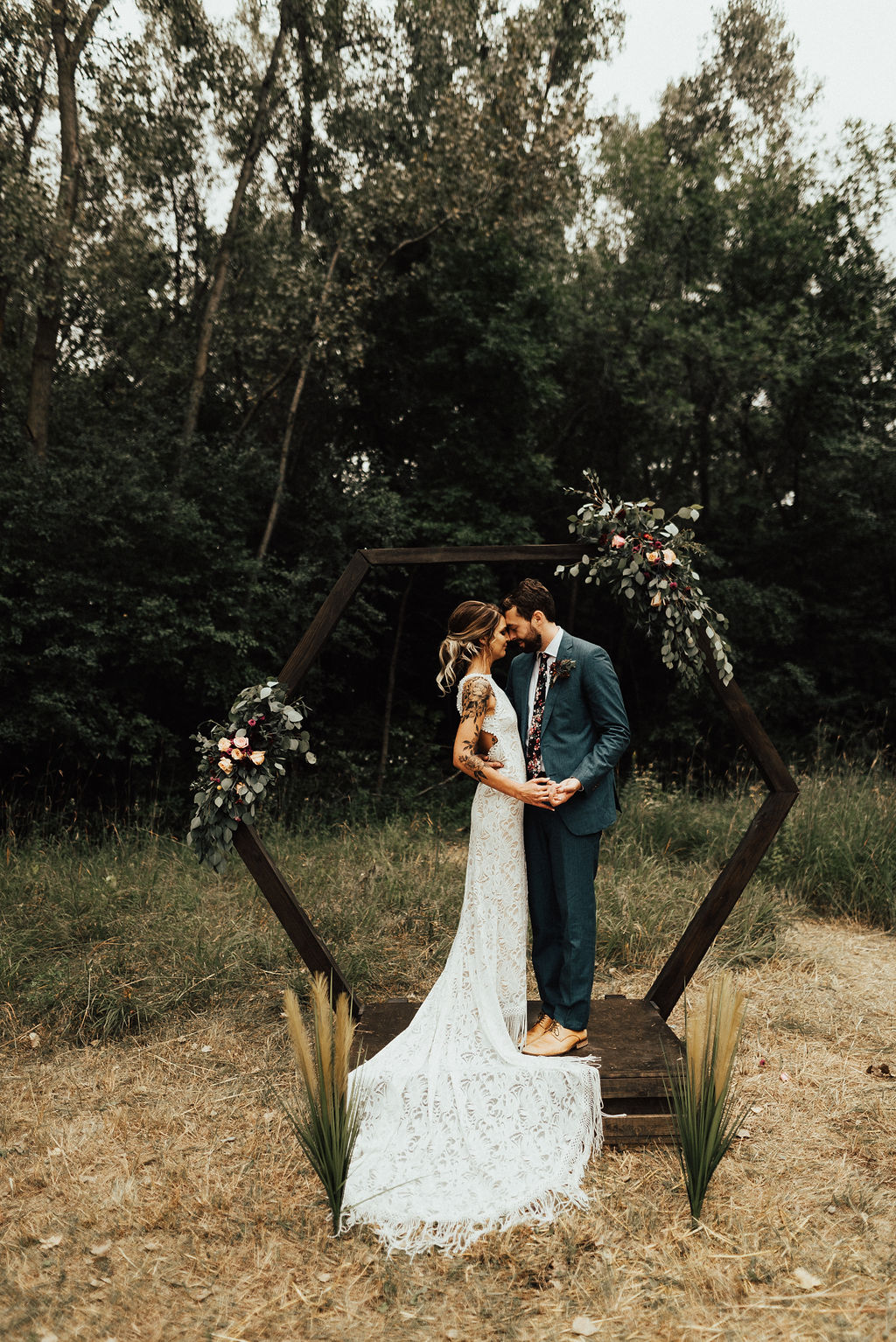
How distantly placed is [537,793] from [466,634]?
703 millimetres

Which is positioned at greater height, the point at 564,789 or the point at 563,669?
the point at 563,669

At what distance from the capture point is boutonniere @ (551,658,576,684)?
3.59 metres

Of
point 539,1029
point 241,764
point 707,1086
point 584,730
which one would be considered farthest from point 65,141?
→ point 707,1086

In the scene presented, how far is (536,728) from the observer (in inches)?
145

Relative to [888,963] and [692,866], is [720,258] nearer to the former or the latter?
[692,866]

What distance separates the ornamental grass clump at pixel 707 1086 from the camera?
9.08ft

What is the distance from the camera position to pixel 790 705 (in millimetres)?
12836

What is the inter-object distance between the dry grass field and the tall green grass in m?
0.49

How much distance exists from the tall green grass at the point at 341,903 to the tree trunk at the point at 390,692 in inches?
155

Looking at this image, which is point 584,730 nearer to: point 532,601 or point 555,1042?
point 532,601

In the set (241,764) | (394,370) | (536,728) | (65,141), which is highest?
(65,141)

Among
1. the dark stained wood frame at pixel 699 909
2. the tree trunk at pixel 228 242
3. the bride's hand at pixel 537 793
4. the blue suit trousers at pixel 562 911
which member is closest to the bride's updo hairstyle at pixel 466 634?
the dark stained wood frame at pixel 699 909

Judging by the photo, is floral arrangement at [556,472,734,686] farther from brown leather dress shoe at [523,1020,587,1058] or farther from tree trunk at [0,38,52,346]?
tree trunk at [0,38,52,346]

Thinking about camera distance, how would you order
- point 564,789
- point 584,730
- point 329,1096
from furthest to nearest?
point 584,730, point 564,789, point 329,1096
